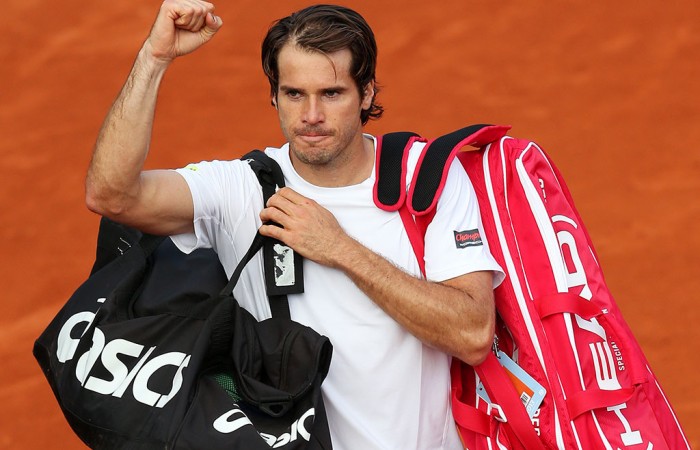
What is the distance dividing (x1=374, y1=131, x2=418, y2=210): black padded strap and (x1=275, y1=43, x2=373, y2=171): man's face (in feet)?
0.34

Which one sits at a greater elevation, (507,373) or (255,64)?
(255,64)

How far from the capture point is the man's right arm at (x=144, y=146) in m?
3.02

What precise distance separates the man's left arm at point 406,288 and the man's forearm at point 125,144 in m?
0.35

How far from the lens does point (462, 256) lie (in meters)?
3.14

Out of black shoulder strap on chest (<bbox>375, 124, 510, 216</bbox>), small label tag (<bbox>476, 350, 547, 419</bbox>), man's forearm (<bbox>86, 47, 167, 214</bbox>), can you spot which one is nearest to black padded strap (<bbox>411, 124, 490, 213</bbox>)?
black shoulder strap on chest (<bbox>375, 124, 510, 216</bbox>)

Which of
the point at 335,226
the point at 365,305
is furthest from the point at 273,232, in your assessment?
the point at 365,305

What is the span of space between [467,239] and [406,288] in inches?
8.8

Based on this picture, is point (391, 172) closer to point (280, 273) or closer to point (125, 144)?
point (280, 273)

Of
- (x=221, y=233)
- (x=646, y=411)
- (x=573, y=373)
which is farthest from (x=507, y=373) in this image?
(x=221, y=233)

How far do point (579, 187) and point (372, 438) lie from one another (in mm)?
2963

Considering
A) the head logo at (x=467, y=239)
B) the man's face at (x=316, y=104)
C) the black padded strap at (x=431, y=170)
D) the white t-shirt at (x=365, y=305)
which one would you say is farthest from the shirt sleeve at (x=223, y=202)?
the head logo at (x=467, y=239)

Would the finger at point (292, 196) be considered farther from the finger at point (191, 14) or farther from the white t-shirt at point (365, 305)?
the finger at point (191, 14)

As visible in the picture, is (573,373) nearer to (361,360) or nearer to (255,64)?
(361,360)

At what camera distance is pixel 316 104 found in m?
3.19
